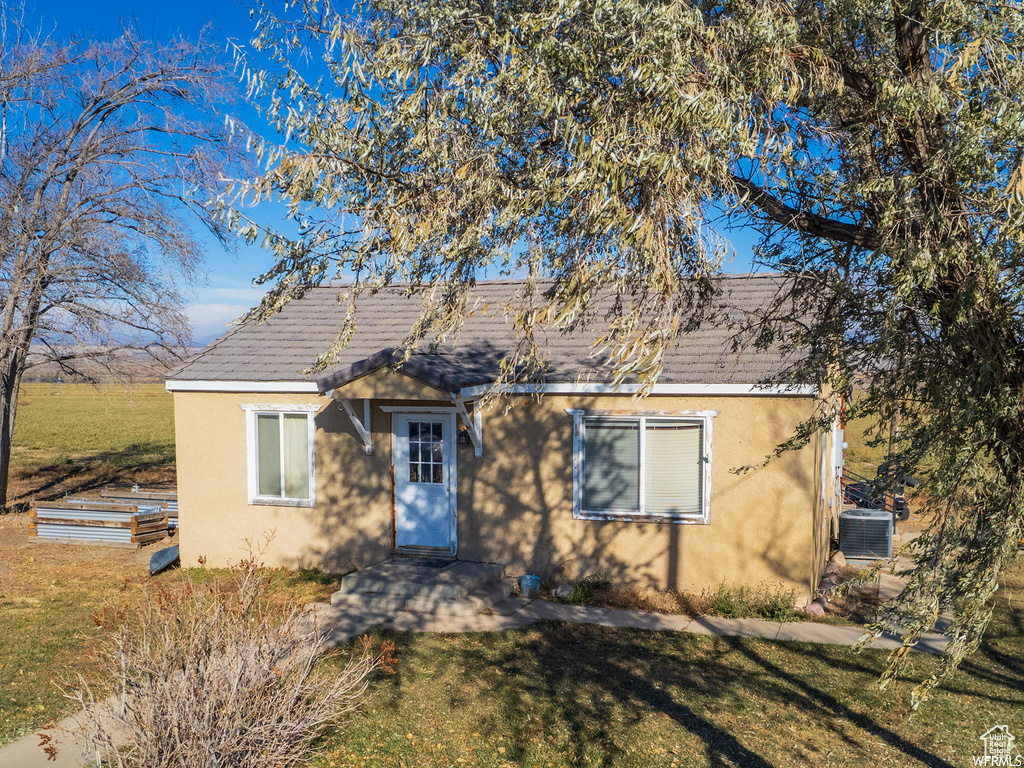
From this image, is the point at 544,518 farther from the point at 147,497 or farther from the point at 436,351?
the point at 147,497

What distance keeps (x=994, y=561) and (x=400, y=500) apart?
899cm

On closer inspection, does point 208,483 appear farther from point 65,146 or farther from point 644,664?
point 65,146

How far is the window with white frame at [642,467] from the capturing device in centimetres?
1084

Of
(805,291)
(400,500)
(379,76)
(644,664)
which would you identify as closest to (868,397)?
(805,291)

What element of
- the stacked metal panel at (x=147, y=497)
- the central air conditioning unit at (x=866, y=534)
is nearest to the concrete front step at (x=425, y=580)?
the central air conditioning unit at (x=866, y=534)

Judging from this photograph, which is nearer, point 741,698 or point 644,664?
point 741,698

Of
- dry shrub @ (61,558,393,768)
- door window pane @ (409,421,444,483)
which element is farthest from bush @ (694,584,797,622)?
dry shrub @ (61,558,393,768)

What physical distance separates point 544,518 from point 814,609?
3859 millimetres

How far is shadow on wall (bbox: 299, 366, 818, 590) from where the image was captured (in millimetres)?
10477

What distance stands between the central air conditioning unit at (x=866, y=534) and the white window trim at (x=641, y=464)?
4064 mm

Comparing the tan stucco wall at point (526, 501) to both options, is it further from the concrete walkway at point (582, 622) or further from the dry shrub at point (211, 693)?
the dry shrub at point (211, 693)

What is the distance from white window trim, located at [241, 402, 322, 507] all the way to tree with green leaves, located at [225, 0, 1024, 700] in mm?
5995

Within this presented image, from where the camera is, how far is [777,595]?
10.4 m

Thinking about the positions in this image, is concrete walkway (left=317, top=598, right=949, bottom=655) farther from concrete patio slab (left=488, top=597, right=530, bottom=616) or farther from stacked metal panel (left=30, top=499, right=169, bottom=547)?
stacked metal panel (left=30, top=499, right=169, bottom=547)
